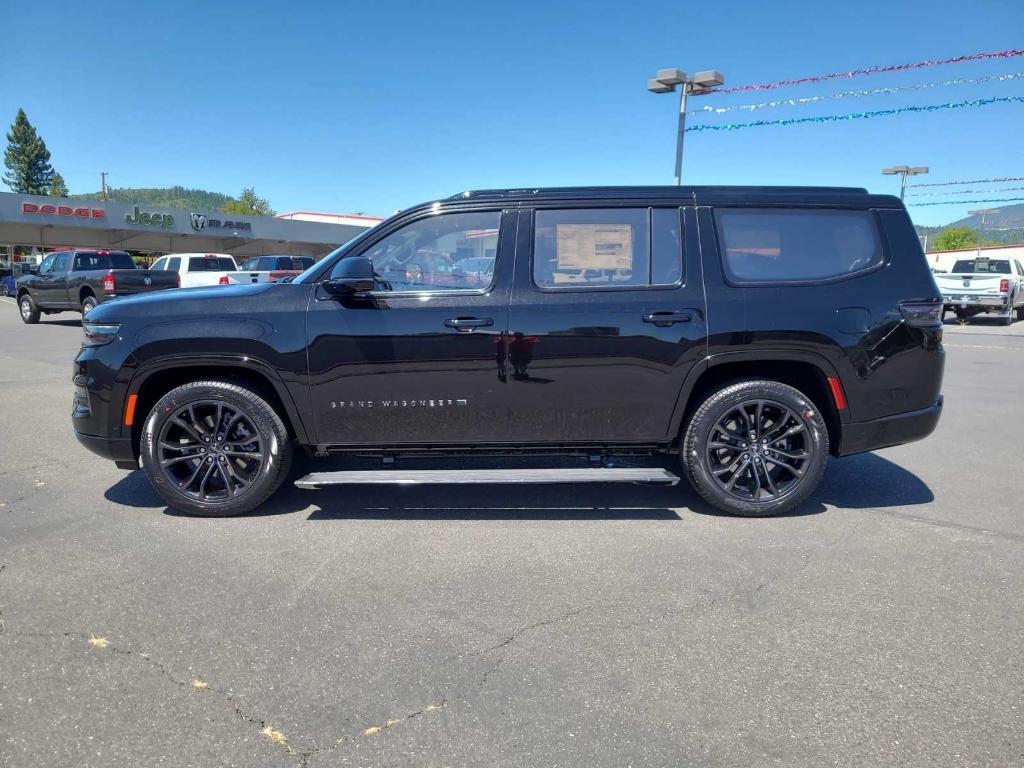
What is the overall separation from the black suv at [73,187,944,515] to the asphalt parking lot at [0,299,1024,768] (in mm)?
394

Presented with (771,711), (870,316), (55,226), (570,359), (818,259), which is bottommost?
(771,711)

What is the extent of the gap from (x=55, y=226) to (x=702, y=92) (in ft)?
119

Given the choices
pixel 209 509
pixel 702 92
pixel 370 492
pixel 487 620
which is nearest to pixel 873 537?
pixel 487 620

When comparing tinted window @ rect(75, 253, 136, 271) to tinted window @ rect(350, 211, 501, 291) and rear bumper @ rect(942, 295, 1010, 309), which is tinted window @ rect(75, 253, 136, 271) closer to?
tinted window @ rect(350, 211, 501, 291)

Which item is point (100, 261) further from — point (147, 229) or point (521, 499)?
point (147, 229)

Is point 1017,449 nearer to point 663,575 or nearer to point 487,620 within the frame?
point 663,575

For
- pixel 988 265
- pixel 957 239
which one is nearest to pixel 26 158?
pixel 988 265

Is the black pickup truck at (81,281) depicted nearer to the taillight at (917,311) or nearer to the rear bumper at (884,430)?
the rear bumper at (884,430)

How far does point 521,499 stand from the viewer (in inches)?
181

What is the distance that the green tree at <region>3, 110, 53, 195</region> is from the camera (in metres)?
93.0

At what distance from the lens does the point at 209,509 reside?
4.24m

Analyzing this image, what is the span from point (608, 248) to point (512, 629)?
7.64ft

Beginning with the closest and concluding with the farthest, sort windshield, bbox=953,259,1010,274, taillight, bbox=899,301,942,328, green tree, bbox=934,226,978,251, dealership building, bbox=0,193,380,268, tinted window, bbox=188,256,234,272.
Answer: taillight, bbox=899,301,942,328 → tinted window, bbox=188,256,234,272 → windshield, bbox=953,259,1010,274 → dealership building, bbox=0,193,380,268 → green tree, bbox=934,226,978,251

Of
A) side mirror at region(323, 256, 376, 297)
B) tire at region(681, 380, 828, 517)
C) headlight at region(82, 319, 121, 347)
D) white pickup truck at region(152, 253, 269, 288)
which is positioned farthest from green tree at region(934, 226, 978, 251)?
headlight at region(82, 319, 121, 347)
